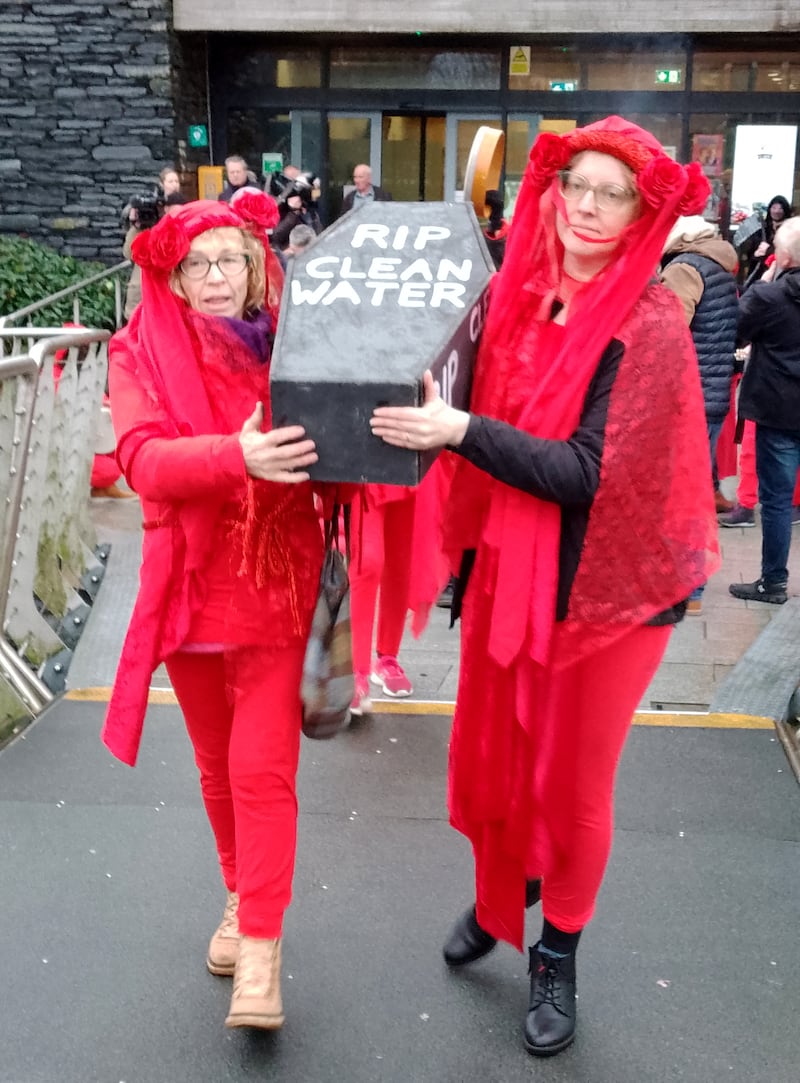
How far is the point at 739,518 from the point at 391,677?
145 inches

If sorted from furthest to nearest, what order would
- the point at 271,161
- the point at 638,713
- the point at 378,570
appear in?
the point at 271,161, the point at 638,713, the point at 378,570

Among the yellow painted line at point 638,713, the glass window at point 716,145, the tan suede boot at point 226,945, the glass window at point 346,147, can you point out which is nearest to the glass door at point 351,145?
the glass window at point 346,147

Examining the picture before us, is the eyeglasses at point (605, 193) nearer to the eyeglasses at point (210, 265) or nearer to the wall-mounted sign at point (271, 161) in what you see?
the eyeglasses at point (210, 265)

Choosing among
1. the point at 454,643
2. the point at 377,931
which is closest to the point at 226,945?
the point at 377,931

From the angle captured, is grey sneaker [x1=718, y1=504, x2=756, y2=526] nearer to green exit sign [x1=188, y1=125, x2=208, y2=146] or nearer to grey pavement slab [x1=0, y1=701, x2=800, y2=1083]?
grey pavement slab [x1=0, y1=701, x2=800, y2=1083]

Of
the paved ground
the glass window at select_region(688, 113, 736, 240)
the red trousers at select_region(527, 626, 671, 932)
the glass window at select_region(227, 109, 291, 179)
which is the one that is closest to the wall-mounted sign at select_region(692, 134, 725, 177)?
the glass window at select_region(688, 113, 736, 240)

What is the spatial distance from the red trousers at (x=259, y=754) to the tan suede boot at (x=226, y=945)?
0.86 feet

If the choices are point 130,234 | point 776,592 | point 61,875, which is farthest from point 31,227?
point 61,875

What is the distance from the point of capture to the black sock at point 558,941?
2334mm

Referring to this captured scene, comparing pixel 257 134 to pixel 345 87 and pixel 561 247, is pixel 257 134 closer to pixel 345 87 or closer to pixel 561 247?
pixel 345 87

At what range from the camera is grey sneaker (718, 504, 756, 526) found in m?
7.17

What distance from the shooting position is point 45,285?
1145 cm

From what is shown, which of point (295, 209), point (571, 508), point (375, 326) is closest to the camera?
point (375, 326)

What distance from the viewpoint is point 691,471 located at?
218 cm
